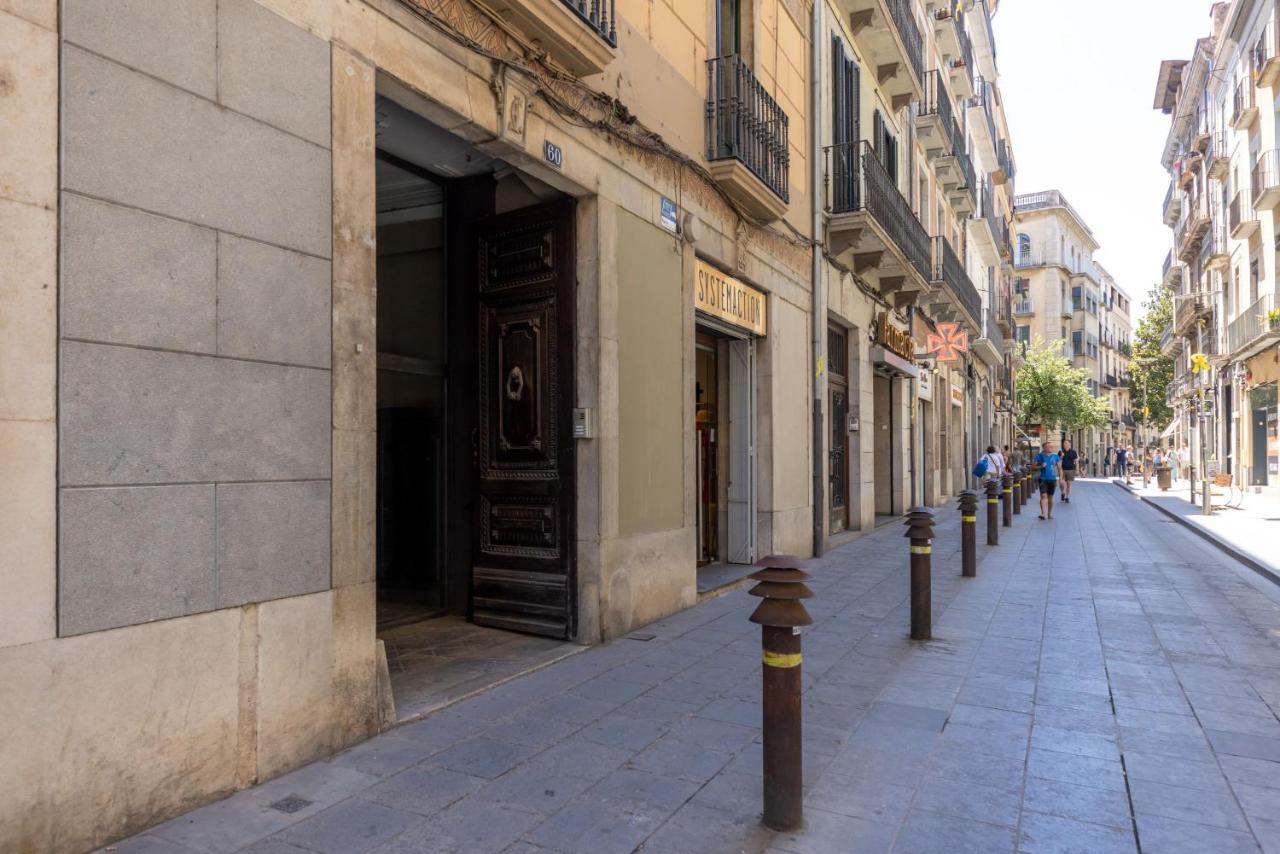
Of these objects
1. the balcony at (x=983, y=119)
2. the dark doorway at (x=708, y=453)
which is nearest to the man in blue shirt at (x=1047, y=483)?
the dark doorway at (x=708, y=453)

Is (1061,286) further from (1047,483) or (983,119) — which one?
(1047,483)

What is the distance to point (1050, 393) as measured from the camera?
5000 cm

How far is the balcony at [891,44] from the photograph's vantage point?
13.4 m

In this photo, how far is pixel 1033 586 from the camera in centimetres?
920

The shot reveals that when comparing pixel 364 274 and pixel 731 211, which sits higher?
pixel 731 211

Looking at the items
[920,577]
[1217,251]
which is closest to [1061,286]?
[1217,251]

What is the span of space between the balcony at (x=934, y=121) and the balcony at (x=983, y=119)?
8195 millimetres

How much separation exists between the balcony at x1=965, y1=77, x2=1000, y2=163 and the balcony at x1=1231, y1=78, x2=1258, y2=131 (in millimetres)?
7800

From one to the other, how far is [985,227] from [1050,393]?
23.5m

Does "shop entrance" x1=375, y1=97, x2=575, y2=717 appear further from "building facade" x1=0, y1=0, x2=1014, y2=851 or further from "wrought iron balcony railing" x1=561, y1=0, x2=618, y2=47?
"wrought iron balcony railing" x1=561, y1=0, x2=618, y2=47

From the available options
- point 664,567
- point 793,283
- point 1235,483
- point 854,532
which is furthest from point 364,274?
point 1235,483

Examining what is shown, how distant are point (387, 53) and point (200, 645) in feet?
10.5

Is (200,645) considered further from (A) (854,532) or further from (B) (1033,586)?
(A) (854,532)

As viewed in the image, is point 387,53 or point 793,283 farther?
point 793,283
